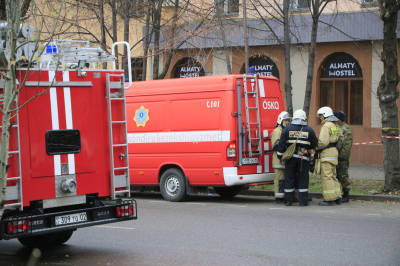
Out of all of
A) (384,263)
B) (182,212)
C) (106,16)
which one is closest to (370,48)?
(106,16)

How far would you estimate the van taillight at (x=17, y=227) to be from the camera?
20.4 ft

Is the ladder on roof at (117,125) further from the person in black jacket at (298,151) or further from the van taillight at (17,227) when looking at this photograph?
the person in black jacket at (298,151)

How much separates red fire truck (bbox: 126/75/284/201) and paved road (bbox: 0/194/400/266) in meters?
1.02

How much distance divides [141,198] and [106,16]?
24.3 feet

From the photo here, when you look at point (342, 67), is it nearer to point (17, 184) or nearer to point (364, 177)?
point (364, 177)

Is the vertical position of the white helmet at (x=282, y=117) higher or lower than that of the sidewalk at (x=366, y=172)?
higher

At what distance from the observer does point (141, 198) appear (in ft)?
44.7

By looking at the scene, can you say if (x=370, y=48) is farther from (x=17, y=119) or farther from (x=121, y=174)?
(x=17, y=119)

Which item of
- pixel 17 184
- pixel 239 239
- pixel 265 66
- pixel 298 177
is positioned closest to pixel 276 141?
pixel 298 177

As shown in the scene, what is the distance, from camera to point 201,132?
1202cm

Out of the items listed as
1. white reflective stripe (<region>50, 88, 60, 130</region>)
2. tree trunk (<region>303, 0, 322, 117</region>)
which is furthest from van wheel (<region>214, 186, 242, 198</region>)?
white reflective stripe (<region>50, 88, 60, 130</region>)

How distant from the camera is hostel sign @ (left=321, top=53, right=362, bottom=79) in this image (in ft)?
63.9

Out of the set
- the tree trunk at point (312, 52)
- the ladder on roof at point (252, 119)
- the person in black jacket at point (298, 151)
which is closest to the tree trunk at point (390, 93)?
the person in black jacket at point (298, 151)

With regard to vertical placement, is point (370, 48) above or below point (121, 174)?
above
